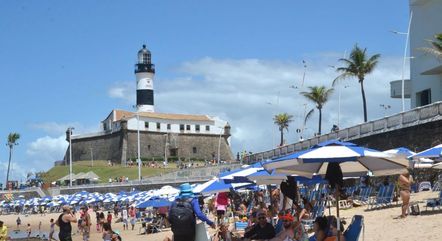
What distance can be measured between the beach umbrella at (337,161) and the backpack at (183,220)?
2498mm

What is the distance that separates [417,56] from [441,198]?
26.9m

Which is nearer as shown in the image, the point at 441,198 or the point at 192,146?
the point at 441,198

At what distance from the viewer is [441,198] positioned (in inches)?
741

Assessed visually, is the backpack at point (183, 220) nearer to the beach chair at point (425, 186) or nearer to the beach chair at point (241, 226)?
the beach chair at point (241, 226)

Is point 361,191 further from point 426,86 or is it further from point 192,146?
point 192,146

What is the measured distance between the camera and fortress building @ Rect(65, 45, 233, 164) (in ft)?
337

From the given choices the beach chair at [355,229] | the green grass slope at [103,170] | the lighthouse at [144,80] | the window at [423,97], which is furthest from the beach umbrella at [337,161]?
the lighthouse at [144,80]

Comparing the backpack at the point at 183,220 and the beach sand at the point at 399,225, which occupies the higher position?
the backpack at the point at 183,220

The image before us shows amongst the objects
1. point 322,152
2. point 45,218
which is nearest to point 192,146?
point 45,218

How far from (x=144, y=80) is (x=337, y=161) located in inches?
4005

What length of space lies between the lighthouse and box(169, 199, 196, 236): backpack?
9997cm

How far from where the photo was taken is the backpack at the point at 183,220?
31.1 feet

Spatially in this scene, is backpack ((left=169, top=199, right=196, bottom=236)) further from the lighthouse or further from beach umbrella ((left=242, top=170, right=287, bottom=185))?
the lighthouse

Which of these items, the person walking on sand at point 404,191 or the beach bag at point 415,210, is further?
the beach bag at point 415,210
